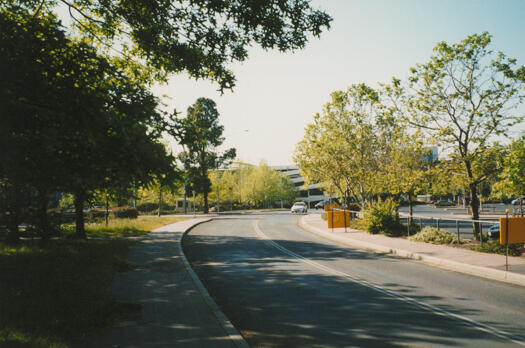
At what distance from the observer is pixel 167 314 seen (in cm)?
549

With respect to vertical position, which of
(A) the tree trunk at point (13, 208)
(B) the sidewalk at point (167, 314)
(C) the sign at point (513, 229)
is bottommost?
(B) the sidewalk at point (167, 314)

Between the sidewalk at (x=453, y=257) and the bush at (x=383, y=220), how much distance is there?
73.3 inches

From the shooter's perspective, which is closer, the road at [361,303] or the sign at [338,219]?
the road at [361,303]

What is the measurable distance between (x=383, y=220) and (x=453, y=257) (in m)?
6.97

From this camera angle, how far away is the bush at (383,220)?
667 inches

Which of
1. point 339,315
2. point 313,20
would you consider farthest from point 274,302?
point 313,20

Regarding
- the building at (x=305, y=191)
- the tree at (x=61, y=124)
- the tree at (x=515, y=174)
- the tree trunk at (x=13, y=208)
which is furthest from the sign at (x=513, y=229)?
the building at (x=305, y=191)

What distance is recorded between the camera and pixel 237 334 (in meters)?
4.64

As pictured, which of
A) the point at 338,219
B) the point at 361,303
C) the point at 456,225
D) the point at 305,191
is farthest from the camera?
the point at 305,191

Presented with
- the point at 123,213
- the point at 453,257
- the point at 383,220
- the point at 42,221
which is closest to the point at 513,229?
the point at 453,257

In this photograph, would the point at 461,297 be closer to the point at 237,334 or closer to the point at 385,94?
the point at 237,334

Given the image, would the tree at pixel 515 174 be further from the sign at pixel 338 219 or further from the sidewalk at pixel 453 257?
the sign at pixel 338 219

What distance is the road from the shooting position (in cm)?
471

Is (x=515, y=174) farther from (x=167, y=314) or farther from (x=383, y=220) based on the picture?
(x=167, y=314)
